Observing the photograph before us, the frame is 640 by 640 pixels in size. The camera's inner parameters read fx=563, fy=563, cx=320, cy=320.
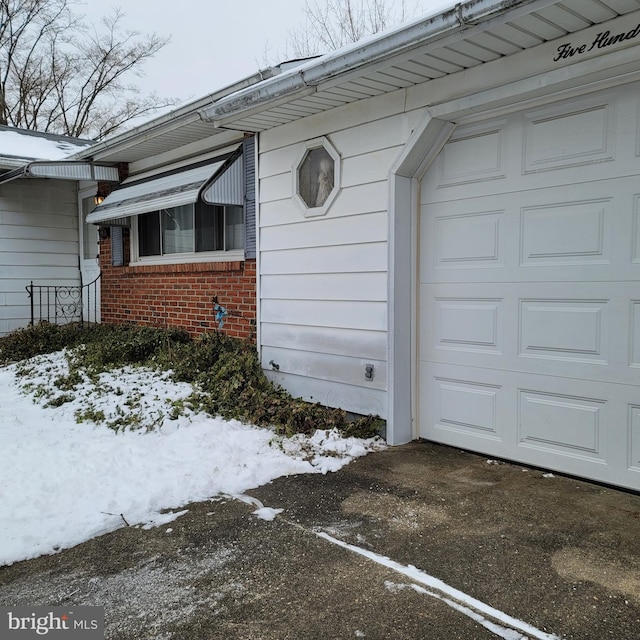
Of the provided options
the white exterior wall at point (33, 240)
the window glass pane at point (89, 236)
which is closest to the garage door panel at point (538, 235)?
the window glass pane at point (89, 236)

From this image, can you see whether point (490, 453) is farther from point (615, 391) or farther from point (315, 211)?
point (315, 211)

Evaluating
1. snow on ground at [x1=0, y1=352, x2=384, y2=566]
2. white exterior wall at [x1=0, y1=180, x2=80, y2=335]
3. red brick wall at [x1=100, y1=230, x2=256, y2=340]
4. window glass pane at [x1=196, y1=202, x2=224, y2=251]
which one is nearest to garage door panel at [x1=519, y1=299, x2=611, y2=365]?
snow on ground at [x1=0, y1=352, x2=384, y2=566]

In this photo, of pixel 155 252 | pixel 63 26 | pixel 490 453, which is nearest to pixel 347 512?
pixel 490 453

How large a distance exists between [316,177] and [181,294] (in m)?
2.84

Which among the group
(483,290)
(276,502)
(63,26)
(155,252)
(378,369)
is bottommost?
(276,502)

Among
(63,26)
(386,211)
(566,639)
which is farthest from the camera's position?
(63,26)

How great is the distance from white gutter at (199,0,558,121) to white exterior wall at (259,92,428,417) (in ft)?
2.03

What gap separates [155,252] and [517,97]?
5525mm

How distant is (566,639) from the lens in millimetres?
1985

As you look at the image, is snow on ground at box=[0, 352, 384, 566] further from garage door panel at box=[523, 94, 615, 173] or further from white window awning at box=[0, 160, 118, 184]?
white window awning at box=[0, 160, 118, 184]

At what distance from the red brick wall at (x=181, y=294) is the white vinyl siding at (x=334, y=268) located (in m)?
0.44

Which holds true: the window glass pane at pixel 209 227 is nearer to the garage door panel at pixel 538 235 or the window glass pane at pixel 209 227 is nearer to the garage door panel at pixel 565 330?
the garage door panel at pixel 538 235

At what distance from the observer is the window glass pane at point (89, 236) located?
9414 mm

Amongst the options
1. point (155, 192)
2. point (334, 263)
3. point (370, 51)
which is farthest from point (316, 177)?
point (155, 192)
